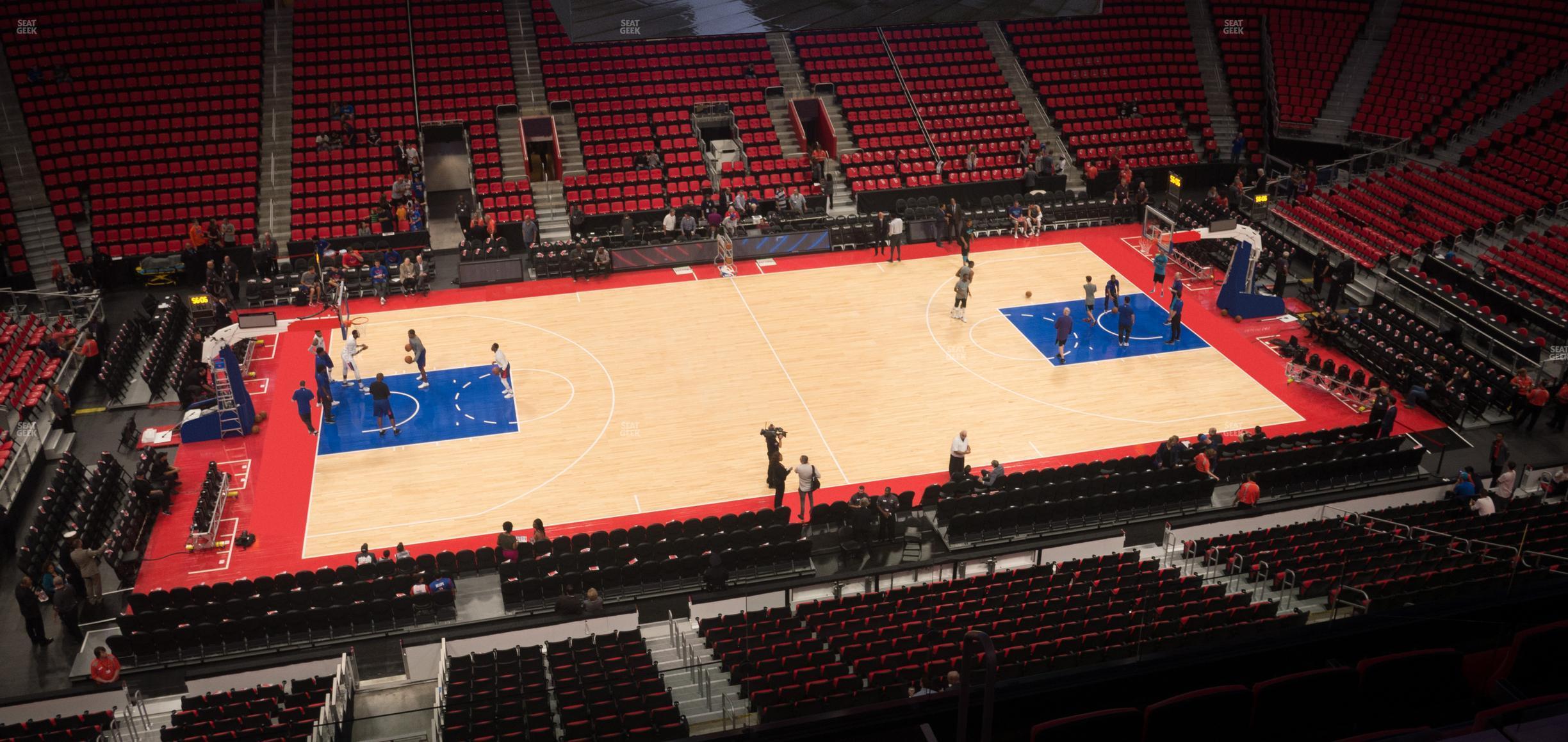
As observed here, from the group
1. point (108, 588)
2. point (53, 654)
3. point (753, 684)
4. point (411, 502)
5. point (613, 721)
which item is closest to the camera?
point (613, 721)

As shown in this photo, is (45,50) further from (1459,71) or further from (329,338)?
(1459,71)

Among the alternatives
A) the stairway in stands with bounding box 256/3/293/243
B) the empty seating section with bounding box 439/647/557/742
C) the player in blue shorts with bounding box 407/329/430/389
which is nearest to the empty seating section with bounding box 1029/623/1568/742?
the empty seating section with bounding box 439/647/557/742

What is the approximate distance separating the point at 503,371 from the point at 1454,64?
29.9 metres

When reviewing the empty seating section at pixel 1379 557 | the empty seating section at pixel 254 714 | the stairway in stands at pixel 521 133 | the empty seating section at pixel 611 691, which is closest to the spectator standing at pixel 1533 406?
the empty seating section at pixel 1379 557

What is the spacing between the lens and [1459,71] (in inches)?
1380

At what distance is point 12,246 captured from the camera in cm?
2919

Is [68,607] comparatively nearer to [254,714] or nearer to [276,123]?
[254,714]

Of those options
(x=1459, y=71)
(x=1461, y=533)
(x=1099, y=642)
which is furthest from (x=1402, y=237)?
(x=1099, y=642)

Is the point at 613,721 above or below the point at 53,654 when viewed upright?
above

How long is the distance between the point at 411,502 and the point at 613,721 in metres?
9.75

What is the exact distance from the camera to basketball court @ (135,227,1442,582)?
Result: 70.6 ft

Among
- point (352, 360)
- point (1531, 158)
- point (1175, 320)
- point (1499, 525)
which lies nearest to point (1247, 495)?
point (1499, 525)

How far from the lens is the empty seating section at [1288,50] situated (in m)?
37.8

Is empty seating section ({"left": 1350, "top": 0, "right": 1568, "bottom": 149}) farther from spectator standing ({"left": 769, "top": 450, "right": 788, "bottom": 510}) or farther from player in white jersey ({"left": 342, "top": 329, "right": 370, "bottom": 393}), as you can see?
player in white jersey ({"left": 342, "top": 329, "right": 370, "bottom": 393})
